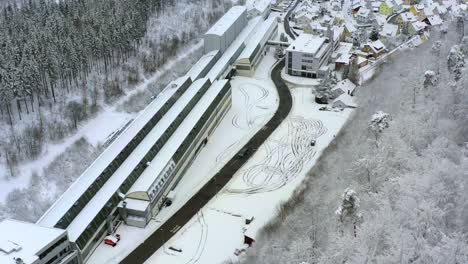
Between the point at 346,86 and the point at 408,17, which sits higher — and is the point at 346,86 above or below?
below

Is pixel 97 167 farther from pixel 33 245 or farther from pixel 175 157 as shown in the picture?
pixel 33 245

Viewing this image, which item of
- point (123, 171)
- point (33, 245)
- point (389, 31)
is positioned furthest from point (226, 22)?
point (33, 245)

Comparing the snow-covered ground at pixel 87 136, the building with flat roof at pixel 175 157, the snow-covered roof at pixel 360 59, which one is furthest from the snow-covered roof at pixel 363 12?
the snow-covered ground at pixel 87 136

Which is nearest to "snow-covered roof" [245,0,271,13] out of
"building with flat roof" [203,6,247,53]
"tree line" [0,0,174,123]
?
"building with flat roof" [203,6,247,53]

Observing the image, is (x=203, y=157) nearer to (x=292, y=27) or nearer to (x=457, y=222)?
(x=457, y=222)

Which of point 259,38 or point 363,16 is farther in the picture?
point 363,16

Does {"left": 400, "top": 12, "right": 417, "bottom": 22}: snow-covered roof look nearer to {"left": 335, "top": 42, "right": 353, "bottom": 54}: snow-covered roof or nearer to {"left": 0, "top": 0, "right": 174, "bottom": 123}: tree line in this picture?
{"left": 335, "top": 42, "right": 353, "bottom": 54}: snow-covered roof
